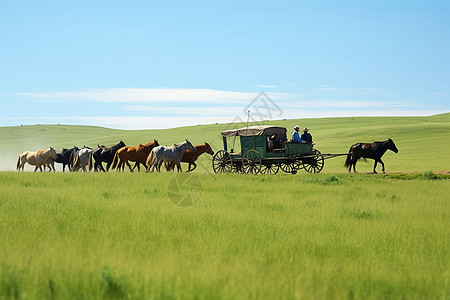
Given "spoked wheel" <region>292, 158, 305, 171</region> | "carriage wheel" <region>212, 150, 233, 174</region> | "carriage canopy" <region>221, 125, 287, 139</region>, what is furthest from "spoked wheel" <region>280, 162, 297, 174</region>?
"carriage wheel" <region>212, 150, 233, 174</region>

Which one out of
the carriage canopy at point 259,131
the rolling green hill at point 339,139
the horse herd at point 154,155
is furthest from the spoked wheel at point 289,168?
the rolling green hill at point 339,139

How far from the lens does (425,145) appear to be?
188 feet

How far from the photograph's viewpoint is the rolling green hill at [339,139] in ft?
134

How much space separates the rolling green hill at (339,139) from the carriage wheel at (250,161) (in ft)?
7.33

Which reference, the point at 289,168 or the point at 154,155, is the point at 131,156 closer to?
the point at 154,155

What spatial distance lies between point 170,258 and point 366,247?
3733mm

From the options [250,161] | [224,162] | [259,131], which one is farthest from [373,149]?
[224,162]

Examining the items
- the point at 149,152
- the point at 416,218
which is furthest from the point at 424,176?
the point at 149,152

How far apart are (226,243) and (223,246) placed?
0.20 m

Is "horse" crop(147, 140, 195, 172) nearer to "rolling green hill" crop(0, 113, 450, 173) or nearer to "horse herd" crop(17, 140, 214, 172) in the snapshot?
"horse herd" crop(17, 140, 214, 172)

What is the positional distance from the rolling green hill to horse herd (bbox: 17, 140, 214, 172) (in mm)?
1275

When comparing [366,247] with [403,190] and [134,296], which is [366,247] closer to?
[134,296]

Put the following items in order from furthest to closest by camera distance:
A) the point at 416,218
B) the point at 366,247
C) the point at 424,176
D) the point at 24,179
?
1. the point at 424,176
2. the point at 24,179
3. the point at 416,218
4. the point at 366,247

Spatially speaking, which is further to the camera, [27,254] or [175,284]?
[27,254]
